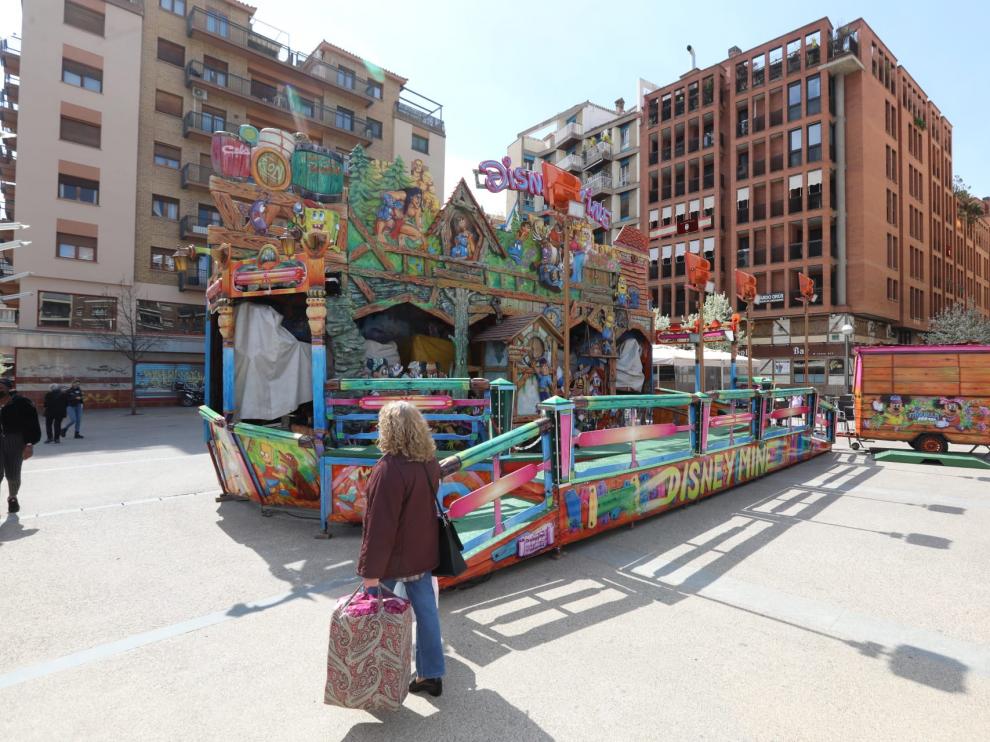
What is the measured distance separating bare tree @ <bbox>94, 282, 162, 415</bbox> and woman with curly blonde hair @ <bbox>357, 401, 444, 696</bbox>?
25.7 meters

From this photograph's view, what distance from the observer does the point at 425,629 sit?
122 inches

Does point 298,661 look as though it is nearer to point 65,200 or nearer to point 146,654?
point 146,654

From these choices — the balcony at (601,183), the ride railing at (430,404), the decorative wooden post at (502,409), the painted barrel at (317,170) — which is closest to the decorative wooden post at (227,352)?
the ride railing at (430,404)

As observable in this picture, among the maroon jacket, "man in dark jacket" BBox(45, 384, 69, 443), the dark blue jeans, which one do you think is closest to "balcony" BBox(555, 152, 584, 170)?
"man in dark jacket" BBox(45, 384, 69, 443)

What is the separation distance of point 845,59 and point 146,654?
43.3 metres

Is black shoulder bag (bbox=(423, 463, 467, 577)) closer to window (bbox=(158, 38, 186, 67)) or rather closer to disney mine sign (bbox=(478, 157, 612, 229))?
disney mine sign (bbox=(478, 157, 612, 229))

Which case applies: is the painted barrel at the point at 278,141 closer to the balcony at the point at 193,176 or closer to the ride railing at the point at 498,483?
the ride railing at the point at 498,483

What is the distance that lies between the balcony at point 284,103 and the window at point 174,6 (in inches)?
107

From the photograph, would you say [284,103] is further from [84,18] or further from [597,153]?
[597,153]

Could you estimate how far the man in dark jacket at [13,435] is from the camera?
7.01 metres

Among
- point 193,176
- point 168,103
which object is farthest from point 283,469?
point 168,103

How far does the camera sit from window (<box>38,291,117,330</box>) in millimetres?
23375

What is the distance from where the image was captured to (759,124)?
37656 millimetres

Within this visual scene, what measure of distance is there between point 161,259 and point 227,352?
2307 centimetres
